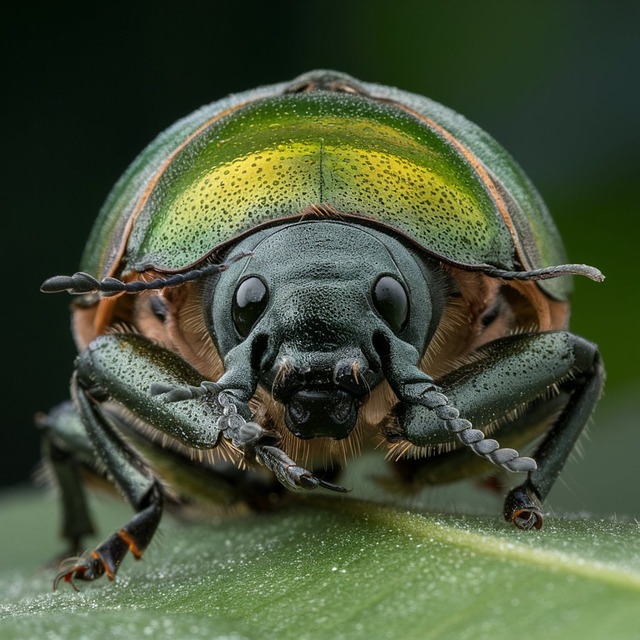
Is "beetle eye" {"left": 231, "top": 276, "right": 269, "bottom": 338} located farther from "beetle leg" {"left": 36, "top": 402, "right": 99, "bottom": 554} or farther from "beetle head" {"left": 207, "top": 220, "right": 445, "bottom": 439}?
"beetle leg" {"left": 36, "top": 402, "right": 99, "bottom": 554}

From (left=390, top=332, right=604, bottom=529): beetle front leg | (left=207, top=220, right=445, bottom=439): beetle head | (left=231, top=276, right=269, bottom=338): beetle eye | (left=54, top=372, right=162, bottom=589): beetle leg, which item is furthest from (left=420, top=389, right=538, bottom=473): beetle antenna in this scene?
(left=54, top=372, right=162, bottom=589): beetle leg

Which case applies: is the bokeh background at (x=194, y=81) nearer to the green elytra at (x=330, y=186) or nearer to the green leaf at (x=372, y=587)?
the green elytra at (x=330, y=186)

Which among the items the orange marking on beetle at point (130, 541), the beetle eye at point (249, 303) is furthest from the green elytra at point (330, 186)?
the orange marking on beetle at point (130, 541)

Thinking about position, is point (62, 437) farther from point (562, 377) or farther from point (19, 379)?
point (19, 379)

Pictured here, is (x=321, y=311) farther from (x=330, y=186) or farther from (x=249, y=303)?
(x=330, y=186)

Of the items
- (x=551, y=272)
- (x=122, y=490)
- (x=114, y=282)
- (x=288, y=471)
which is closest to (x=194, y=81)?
(x=122, y=490)
